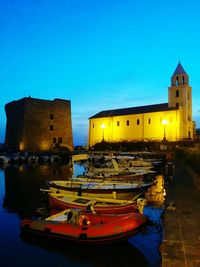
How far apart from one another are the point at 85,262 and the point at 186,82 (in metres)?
56.0

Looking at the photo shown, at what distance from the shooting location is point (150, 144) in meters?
50.6

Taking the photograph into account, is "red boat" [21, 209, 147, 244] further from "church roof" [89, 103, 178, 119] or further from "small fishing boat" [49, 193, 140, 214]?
"church roof" [89, 103, 178, 119]

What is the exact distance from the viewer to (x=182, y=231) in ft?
21.7

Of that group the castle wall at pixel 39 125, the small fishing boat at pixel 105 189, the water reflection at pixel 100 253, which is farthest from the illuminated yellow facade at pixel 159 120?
the water reflection at pixel 100 253

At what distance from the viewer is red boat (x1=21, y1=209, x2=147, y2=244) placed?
8086mm

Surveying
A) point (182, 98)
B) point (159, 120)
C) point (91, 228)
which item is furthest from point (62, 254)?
point (182, 98)

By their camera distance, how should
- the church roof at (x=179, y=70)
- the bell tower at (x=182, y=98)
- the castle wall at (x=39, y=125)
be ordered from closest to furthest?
the castle wall at (x=39, y=125), the bell tower at (x=182, y=98), the church roof at (x=179, y=70)

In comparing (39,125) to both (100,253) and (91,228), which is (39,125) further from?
(100,253)

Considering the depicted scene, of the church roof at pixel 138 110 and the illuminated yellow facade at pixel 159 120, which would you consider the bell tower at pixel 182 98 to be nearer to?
the illuminated yellow facade at pixel 159 120

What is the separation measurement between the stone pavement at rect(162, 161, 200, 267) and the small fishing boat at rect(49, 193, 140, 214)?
1.56m

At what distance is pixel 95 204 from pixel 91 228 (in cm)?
309

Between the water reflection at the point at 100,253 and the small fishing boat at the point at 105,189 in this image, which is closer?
the water reflection at the point at 100,253

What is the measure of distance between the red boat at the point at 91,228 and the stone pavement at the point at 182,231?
107 cm

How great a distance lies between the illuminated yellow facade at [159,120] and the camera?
55.0m
